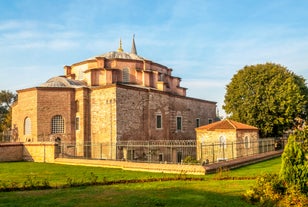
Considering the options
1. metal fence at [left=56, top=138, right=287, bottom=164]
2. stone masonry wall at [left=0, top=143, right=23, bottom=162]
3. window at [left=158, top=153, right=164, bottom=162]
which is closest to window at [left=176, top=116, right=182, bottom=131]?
metal fence at [left=56, top=138, right=287, bottom=164]

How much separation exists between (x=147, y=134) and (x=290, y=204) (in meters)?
18.7

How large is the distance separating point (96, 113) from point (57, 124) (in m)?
3.12

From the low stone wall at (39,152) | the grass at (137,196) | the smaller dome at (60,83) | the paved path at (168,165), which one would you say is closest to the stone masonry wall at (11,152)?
the low stone wall at (39,152)

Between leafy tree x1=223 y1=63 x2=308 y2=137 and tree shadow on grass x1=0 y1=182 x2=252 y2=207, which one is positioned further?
leafy tree x1=223 y1=63 x2=308 y2=137

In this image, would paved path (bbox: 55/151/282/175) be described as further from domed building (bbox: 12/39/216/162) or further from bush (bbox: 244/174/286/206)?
bush (bbox: 244/174/286/206)

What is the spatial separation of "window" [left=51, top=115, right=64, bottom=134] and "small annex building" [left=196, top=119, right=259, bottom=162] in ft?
34.3

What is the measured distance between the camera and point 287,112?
77.6 feet

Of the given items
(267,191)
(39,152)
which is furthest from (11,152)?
(267,191)

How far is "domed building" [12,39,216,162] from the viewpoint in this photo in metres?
22.0

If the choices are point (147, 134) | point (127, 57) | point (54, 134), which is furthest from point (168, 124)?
point (54, 134)

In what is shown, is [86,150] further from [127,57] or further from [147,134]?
[127,57]

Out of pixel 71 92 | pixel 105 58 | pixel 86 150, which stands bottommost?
pixel 86 150

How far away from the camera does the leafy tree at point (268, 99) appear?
23922 millimetres

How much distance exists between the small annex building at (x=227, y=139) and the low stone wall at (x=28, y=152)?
30.6 feet
